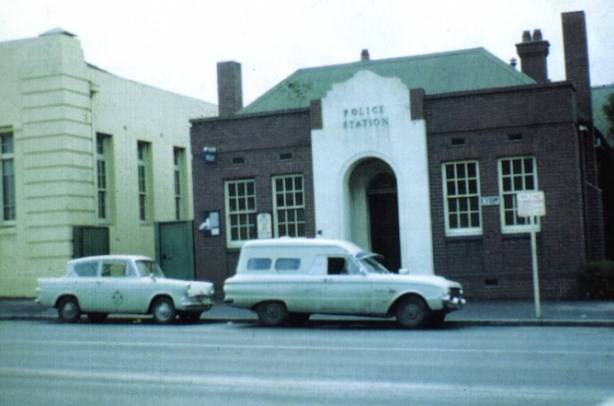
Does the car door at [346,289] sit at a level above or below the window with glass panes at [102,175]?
Result: below

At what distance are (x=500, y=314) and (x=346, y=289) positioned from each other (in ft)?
12.2

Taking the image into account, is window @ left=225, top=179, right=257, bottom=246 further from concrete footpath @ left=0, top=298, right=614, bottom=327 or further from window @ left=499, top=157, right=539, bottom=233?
window @ left=499, top=157, right=539, bottom=233

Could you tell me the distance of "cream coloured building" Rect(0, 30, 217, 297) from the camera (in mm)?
27734

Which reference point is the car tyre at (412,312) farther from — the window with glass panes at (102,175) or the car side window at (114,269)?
the window with glass panes at (102,175)

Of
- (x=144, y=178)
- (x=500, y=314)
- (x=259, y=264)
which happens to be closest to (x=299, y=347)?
(x=259, y=264)

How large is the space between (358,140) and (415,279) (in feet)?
26.3

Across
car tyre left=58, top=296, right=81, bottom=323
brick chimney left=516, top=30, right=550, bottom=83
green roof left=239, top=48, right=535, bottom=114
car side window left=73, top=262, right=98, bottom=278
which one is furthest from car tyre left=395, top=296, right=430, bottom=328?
brick chimney left=516, top=30, right=550, bottom=83

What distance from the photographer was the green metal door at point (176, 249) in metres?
28.7

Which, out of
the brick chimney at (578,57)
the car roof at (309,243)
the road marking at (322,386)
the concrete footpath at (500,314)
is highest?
the brick chimney at (578,57)

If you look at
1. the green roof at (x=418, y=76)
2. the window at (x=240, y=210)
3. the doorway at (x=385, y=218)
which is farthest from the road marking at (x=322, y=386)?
the green roof at (x=418, y=76)

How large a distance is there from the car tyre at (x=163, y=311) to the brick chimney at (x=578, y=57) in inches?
495

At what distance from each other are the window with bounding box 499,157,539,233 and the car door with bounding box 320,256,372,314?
6.92 meters

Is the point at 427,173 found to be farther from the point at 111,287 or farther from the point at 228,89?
the point at 111,287

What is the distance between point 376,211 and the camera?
27.2m
